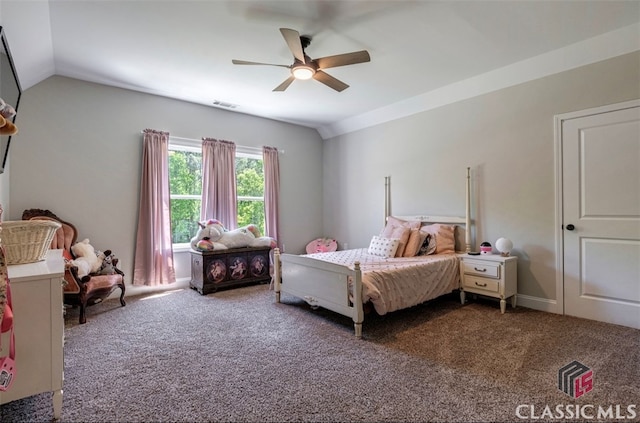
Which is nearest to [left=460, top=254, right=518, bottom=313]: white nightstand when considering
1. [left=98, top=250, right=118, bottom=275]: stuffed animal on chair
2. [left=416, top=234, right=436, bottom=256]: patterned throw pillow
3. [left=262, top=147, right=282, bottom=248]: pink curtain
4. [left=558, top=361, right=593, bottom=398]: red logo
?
[left=416, top=234, right=436, bottom=256]: patterned throw pillow

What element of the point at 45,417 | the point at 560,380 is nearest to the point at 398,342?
the point at 560,380

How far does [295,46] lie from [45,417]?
2.86 metres

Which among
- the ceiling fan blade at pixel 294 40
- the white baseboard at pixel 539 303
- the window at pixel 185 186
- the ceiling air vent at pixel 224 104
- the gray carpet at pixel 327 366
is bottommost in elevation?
the gray carpet at pixel 327 366

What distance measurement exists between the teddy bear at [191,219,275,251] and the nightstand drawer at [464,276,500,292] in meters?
2.74

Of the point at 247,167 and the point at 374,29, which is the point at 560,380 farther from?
the point at 247,167

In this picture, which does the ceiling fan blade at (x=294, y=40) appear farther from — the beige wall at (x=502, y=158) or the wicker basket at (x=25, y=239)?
the beige wall at (x=502, y=158)

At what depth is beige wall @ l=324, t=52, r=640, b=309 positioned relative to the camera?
3.18 meters

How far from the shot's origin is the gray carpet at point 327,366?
173 cm

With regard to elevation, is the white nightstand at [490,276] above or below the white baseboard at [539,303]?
above

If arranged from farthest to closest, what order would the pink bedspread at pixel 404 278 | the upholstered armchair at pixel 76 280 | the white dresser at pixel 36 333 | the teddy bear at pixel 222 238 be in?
the teddy bear at pixel 222 238
the upholstered armchair at pixel 76 280
the pink bedspread at pixel 404 278
the white dresser at pixel 36 333

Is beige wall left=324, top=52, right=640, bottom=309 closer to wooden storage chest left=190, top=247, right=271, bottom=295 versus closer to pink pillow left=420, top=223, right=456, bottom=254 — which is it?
pink pillow left=420, top=223, right=456, bottom=254

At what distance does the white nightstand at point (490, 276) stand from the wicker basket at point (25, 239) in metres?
3.80

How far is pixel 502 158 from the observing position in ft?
12.1

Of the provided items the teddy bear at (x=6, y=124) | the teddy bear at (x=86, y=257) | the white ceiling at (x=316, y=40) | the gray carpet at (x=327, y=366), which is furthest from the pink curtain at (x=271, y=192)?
the teddy bear at (x=6, y=124)
